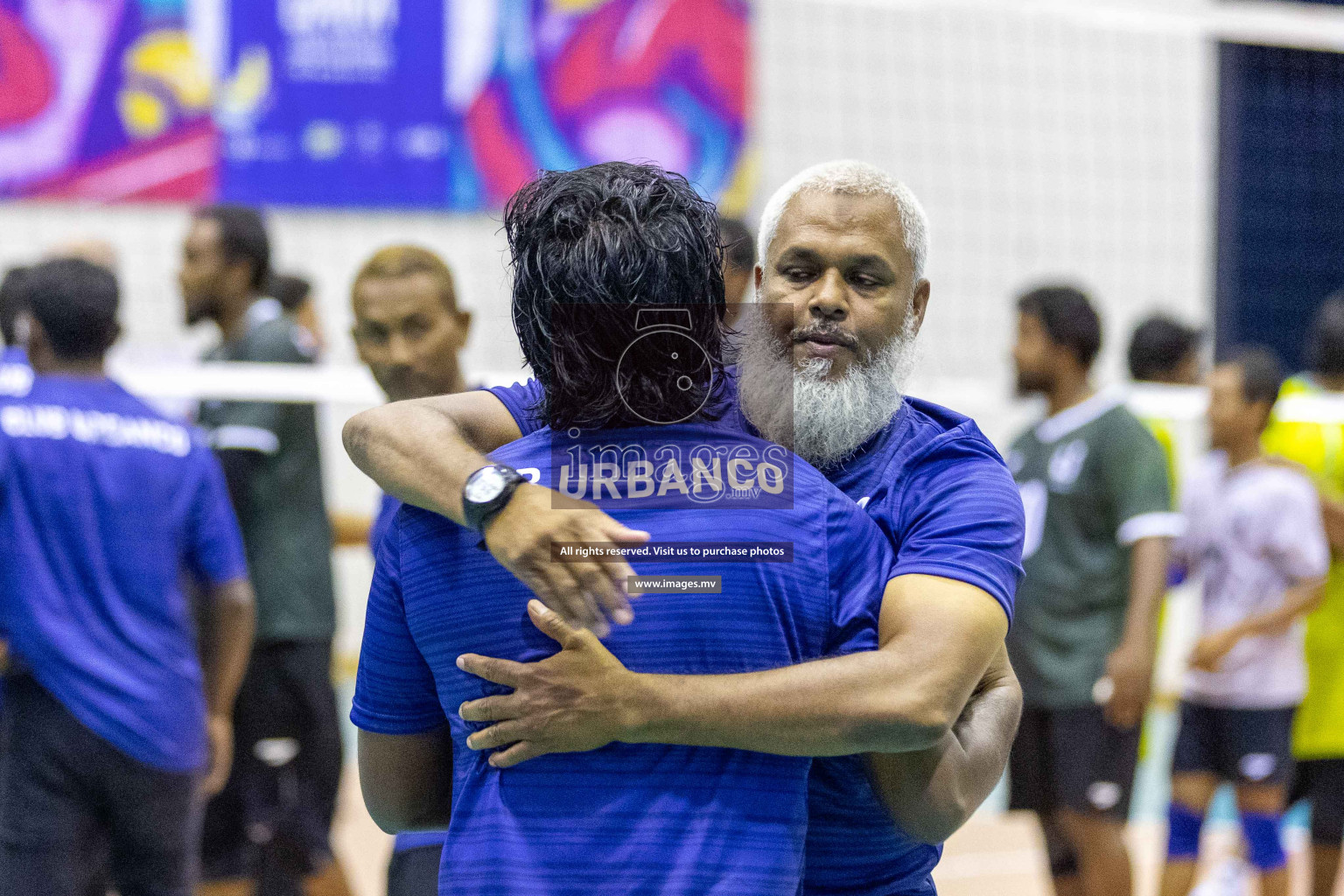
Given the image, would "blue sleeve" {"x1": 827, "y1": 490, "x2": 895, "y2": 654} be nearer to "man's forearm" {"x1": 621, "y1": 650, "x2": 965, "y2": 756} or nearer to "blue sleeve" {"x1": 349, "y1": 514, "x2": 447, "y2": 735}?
"man's forearm" {"x1": 621, "y1": 650, "x2": 965, "y2": 756}

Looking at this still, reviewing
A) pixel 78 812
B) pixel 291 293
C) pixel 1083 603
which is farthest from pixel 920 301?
Answer: pixel 291 293

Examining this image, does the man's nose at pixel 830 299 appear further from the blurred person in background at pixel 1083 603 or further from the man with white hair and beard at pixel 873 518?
the blurred person in background at pixel 1083 603

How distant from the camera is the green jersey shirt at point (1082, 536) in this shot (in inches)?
175

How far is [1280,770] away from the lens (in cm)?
467

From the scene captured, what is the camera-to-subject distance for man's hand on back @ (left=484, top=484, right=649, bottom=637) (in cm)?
137

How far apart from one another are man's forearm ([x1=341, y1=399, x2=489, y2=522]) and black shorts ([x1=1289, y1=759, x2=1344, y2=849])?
164 inches

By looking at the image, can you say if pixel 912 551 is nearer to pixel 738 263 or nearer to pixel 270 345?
pixel 738 263

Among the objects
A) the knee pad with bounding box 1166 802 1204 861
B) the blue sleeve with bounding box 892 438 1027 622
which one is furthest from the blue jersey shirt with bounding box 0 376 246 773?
the knee pad with bounding box 1166 802 1204 861

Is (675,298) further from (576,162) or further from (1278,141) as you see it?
(1278,141)

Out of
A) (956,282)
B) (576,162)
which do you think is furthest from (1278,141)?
(576,162)

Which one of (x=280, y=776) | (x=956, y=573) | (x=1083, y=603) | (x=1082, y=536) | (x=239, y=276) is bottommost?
(x=280, y=776)

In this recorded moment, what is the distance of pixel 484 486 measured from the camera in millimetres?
1447

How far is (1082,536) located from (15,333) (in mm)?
3461

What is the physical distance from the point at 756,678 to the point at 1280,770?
3.97 metres
